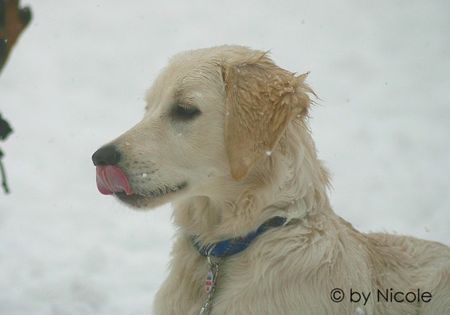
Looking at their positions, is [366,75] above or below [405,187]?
above

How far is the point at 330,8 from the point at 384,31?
58.9 inches

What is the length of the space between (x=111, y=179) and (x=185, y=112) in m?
0.58

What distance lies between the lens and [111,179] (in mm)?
2932

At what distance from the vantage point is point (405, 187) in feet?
22.8

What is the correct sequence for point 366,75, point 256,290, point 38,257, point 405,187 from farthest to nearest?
point 366,75 → point 405,187 → point 38,257 → point 256,290

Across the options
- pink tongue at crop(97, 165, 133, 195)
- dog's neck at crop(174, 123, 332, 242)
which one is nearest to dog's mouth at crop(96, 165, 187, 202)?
pink tongue at crop(97, 165, 133, 195)

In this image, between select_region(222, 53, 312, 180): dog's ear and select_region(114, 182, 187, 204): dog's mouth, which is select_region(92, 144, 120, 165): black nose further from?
select_region(222, 53, 312, 180): dog's ear

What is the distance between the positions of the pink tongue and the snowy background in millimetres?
940

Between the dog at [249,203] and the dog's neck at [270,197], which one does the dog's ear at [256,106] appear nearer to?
the dog at [249,203]

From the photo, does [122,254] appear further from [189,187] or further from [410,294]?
[410,294]

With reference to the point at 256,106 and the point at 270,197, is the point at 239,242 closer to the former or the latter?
the point at 270,197

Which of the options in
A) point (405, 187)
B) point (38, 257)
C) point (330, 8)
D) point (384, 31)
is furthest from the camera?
point (330, 8)

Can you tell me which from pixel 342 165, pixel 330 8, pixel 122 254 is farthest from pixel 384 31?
pixel 122 254

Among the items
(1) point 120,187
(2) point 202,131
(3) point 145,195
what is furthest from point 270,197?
(1) point 120,187
